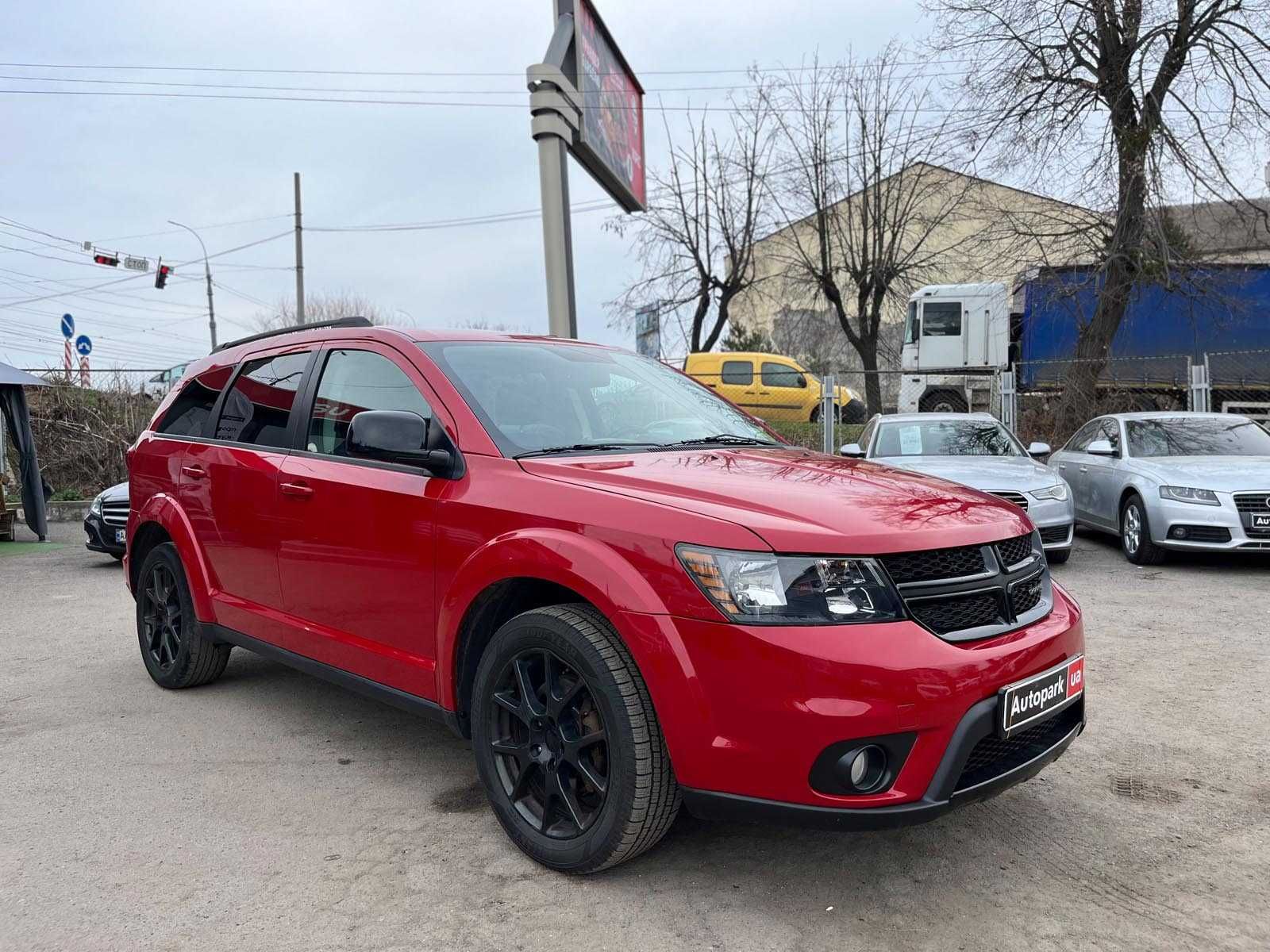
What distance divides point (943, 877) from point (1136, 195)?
15.1 metres

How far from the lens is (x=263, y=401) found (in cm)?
423

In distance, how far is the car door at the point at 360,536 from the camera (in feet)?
10.6

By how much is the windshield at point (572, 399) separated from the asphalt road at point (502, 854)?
136cm

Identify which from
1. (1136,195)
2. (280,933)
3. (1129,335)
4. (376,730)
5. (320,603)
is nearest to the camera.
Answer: (280,933)

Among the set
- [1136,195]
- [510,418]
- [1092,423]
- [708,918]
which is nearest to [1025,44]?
[1136,195]

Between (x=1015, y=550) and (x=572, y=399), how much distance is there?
166cm

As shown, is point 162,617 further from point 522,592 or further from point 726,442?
point 726,442

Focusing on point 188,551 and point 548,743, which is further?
point 188,551

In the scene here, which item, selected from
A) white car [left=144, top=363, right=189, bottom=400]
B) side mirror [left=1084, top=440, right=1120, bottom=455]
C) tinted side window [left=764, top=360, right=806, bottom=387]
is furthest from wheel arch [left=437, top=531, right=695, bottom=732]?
tinted side window [left=764, top=360, right=806, bottom=387]

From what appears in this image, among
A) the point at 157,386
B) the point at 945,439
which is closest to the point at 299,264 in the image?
the point at 157,386

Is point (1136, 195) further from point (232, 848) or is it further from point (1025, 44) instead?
point (232, 848)

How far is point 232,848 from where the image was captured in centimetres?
305

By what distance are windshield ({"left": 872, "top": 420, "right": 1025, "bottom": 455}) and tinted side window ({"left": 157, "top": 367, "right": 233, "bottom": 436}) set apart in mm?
6405

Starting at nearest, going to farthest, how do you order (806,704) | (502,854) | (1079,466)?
(806,704)
(502,854)
(1079,466)
